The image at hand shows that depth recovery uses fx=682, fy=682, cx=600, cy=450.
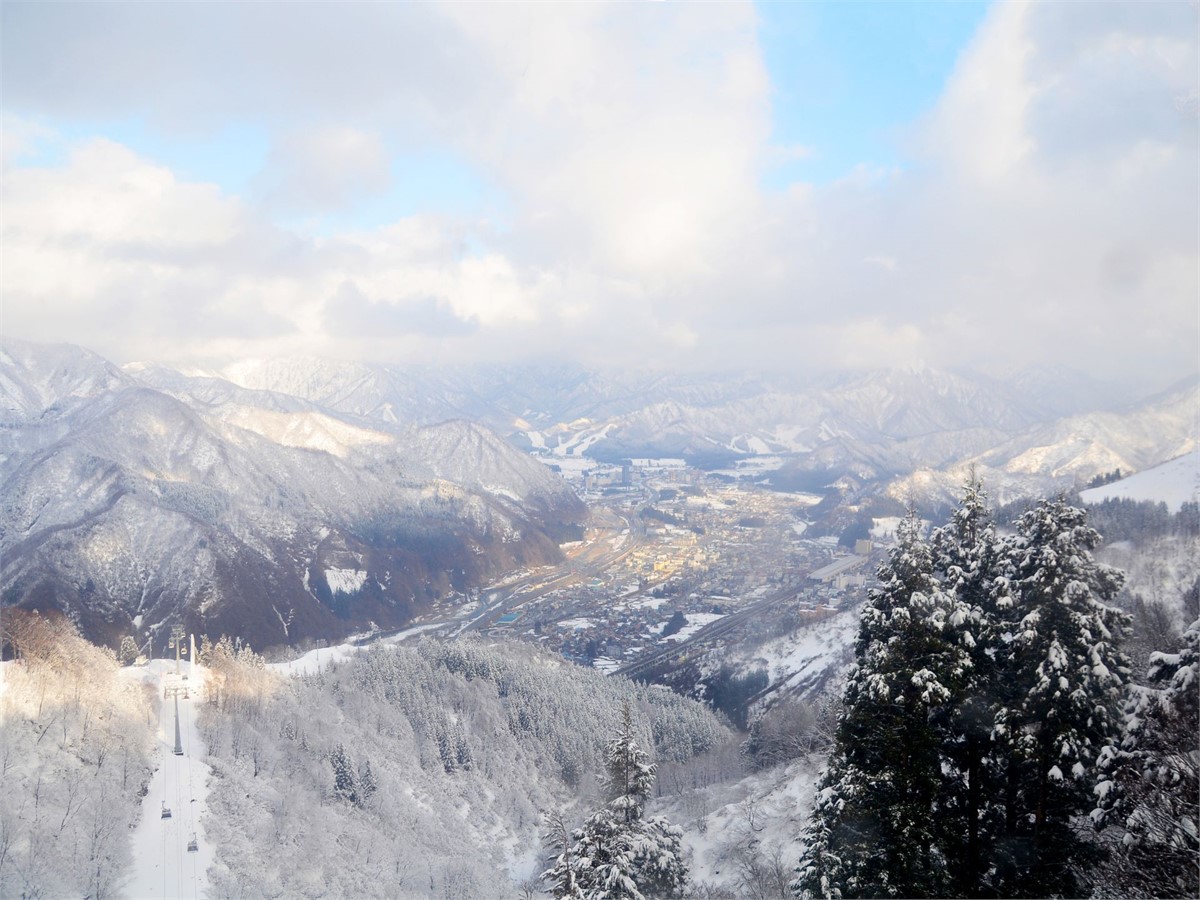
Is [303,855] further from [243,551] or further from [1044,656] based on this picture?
[243,551]

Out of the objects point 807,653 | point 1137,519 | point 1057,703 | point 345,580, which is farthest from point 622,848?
point 345,580

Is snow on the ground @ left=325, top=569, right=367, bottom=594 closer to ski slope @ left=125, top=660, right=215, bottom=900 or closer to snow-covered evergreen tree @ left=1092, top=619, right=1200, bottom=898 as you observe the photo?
ski slope @ left=125, top=660, right=215, bottom=900

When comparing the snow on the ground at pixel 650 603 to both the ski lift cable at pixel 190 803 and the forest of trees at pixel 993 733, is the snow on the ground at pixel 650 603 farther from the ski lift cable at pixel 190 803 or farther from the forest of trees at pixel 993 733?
the forest of trees at pixel 993 733

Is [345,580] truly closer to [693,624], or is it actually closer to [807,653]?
[693,624]

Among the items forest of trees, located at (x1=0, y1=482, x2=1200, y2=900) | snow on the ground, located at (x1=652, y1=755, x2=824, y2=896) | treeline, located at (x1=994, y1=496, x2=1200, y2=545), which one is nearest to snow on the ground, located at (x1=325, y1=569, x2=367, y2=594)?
forest of trees, located at (x1=0, y1=482, x2=1200, y2=900)

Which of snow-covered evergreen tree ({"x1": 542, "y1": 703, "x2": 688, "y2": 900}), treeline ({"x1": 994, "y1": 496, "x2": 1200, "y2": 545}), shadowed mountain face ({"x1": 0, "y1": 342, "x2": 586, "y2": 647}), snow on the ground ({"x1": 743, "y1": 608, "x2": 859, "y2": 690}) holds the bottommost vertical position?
snow on the ground ({"x1": 743, "y1": 608, "x2": 859, "y2": 690})

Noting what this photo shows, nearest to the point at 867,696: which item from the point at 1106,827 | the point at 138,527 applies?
the point at 1106,827

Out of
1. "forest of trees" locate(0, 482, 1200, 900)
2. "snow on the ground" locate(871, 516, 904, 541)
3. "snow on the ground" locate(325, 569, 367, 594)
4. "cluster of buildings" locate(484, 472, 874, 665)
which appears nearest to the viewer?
"forest of trees" locate(0, 482, 1200, 900)
